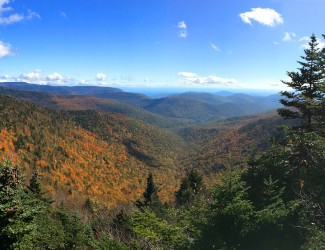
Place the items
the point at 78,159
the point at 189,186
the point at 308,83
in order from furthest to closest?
the point at 78,159, the point at 189,186, the point at 308,83

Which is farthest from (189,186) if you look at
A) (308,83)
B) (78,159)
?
(78,159)

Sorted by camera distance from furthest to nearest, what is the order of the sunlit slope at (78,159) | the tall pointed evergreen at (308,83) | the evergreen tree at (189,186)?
the sunlit slope at (78,159) → the evergreen tree at (189,186) → the tall pointed evergreen at (308,83)

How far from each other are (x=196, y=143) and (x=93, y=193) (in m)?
142

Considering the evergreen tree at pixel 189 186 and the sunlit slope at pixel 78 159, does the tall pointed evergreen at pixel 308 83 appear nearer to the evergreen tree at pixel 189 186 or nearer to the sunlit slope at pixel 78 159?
the evergreen tree at pixel 189 186

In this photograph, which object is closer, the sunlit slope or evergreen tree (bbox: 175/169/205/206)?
evergreen tree (bbox: 175/169/205/206)

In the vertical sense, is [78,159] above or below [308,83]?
below

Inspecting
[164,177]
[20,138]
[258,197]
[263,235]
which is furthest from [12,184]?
[164,177]

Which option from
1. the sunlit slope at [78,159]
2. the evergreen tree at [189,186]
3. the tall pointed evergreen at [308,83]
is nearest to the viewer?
the tall pointed evergreen at [308,83]

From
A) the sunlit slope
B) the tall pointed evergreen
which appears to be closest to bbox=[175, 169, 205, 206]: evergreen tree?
the tall pointed evergreen

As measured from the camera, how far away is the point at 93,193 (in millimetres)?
57781

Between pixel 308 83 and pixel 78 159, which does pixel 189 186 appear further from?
pixel 78 159

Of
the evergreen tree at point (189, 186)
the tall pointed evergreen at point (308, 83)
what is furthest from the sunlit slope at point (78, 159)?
the tall pointed evergreen at point (308, 83)

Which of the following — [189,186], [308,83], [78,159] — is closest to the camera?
[308,83]

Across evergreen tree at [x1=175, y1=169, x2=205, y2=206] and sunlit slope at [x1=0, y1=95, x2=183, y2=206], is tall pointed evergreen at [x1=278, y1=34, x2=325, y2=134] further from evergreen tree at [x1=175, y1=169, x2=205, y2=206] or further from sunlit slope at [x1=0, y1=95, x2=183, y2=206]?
sunlit slope at [x1=0, y1=95, x2=183, y2=206]
